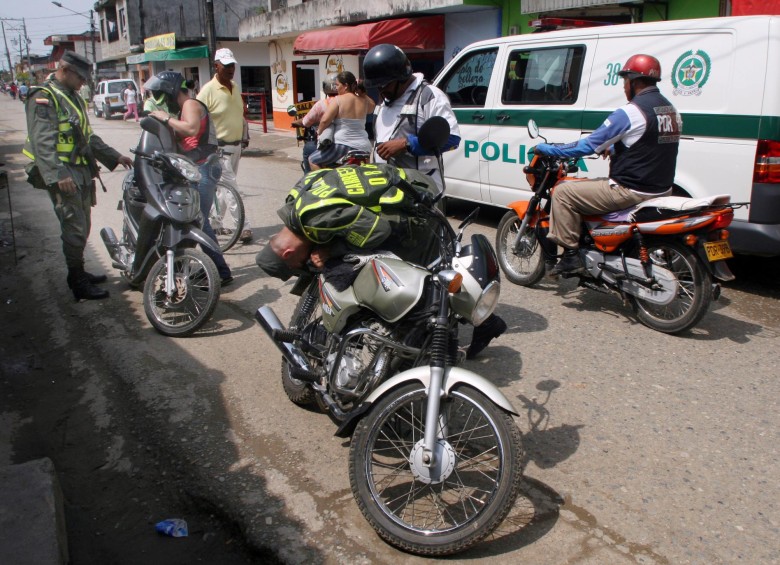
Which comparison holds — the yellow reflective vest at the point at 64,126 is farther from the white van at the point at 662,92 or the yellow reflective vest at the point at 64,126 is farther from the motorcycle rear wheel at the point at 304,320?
the white van at the point at 662,92

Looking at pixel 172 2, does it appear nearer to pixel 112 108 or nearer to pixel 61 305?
pixel 112 108

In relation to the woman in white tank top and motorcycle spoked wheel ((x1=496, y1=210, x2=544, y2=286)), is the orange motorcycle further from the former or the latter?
the woman in white tank top

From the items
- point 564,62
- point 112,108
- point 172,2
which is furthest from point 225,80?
point 172,2

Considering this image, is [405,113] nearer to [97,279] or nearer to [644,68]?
[644,68]

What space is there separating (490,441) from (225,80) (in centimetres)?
527

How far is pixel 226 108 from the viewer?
23.5 feet

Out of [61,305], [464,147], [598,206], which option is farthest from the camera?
[464,147]

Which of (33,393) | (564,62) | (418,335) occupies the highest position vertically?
(564,62)

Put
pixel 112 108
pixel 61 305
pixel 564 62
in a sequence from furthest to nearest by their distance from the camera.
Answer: pixel 112 108, pixel 564 62, pixel 61 305

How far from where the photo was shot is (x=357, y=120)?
23.6 feet

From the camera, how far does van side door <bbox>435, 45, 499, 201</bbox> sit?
7438 mm

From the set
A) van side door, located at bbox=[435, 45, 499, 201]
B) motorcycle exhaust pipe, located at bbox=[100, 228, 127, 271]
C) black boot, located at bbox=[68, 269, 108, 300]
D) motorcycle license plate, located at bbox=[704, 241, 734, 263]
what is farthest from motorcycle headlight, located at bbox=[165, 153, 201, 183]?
motorcycle license plate, located at bbox=[704, 241, 734, 263]

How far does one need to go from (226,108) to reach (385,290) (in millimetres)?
4971

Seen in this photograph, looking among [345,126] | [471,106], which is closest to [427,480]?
[345,126]
